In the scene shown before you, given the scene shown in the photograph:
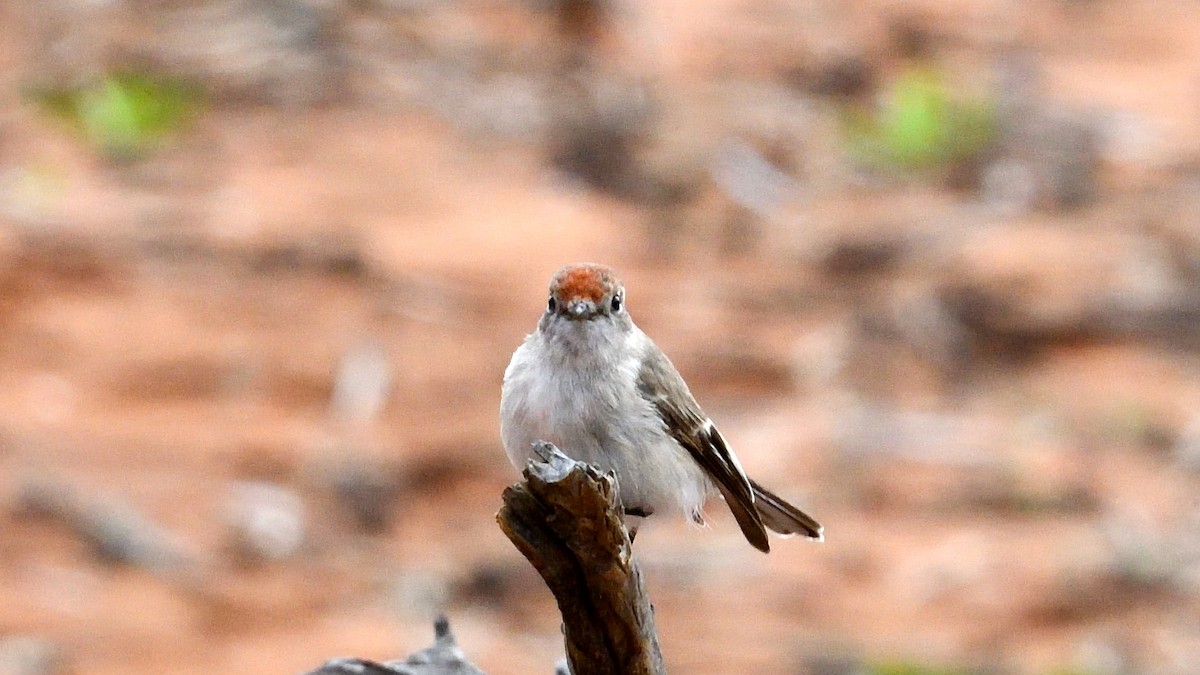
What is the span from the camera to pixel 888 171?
42.8ft

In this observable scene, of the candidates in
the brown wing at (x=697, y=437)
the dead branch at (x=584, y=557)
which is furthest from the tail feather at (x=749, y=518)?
the dead branch at (x=584, y=557)

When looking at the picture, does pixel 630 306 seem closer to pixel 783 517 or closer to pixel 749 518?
pixel 783 517

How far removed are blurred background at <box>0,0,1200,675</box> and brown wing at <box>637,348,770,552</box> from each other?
11.3 ft

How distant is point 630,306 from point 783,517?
5476mm

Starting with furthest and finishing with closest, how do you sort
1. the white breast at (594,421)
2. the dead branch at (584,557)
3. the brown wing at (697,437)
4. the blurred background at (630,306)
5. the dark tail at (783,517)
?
the blurred background at (630,306), the dark tail at (783,517), the brown wing at (697,437), the white breast at (594,421), the dead branch at (584,557)

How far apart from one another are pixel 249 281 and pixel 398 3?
3.84 meters

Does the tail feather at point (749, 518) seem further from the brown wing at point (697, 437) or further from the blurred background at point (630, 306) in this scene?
the blurred background at point (630, 306)

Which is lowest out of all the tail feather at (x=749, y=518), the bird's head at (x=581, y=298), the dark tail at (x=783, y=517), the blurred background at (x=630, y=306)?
the tail feather at (x=749, y=518)

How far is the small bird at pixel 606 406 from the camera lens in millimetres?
5082

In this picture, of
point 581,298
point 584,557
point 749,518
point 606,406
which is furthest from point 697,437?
point 584,557

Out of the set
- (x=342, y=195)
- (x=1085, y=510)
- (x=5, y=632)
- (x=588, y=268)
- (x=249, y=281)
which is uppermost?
(x=342, y=195)

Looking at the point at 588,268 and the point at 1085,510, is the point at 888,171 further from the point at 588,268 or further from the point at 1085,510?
the point at 588,268

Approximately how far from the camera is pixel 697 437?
5465mm

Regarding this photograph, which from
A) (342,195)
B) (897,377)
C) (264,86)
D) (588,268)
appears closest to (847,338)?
(897,377)
